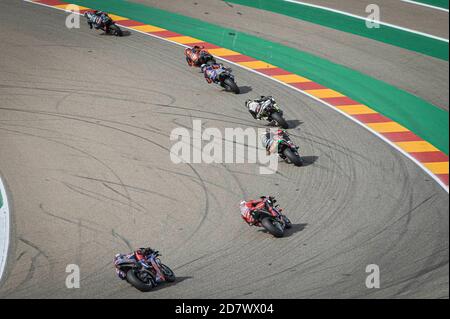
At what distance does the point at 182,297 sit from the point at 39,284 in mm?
2424

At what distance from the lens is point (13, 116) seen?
20250 mm

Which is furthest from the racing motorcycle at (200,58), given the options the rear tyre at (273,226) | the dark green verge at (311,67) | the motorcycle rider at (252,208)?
the rear tyre at (273,226)

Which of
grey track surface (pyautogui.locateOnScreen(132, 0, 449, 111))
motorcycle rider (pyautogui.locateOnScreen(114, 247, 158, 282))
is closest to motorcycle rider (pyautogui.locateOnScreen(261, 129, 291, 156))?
grey track surface (pyautogui.locateOnScreen(132, 0, 449, 111))

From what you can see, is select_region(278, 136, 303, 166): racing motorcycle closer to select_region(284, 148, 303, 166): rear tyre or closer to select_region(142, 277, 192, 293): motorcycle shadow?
select_region(284, 148, 303, 166): rear tyre

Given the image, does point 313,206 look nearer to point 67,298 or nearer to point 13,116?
point 67,298

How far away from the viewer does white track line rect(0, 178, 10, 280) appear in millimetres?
14512

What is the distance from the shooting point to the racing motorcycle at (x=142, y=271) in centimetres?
1312

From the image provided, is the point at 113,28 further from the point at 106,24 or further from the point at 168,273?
the point at 168,273

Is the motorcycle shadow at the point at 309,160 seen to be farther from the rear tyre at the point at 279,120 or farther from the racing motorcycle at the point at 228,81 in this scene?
the racing motorcycle at the point at 228,81

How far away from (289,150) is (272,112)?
2109mm

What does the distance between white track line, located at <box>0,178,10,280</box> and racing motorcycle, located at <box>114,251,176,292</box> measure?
221 centimetres

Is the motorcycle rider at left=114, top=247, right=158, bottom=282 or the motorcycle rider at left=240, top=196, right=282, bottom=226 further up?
the motorcycle rider at left=240, top=196, right=282, bottom=226

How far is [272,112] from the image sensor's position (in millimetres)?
19297
